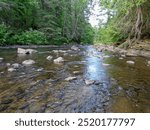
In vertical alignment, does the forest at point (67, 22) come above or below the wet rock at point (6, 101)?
above

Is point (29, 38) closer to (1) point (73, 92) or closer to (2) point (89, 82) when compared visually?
(2) point (89, 82)

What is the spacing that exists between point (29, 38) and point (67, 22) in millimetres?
12324

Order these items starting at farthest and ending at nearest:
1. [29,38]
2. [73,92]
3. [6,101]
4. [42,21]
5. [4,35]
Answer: [42,21] < [29,38] < [4,35] < [73,92] < [6,101]

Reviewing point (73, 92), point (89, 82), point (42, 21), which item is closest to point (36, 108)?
point (73, 92)

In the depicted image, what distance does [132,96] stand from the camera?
5215mm

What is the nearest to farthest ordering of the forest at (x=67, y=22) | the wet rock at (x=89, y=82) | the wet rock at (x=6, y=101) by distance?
the wet rock at (x=6, y=101)
the wet rock at (x=89, y=82)
the forest at (x=67, y=22)

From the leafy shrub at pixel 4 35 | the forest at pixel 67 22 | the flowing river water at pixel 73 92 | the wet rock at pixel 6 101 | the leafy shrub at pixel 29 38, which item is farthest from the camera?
the leafy shrub at pixel 29 38

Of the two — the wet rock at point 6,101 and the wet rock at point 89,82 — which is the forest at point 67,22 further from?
the wet rock at point 6,101

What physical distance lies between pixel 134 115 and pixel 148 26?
41.4 ft

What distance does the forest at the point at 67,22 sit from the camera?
1427cm

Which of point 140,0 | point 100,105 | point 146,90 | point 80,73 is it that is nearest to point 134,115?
point 100,105

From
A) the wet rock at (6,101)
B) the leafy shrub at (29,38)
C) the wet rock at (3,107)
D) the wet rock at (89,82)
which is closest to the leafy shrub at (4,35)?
the leafy shrub at (29,38)

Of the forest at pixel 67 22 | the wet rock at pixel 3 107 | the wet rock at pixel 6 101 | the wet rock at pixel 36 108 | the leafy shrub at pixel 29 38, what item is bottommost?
the leafy shrub at pixel 29 38

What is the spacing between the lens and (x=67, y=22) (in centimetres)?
3366
